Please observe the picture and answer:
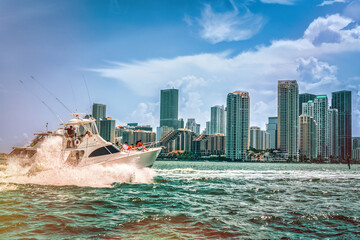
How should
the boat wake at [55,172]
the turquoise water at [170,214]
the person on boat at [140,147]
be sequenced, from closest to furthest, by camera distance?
the turquoise water at [170,214] < the boat wake at [55,172] < the person on boat at [140,147]

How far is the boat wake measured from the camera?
25.4m

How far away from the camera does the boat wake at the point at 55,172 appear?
83.2 ft

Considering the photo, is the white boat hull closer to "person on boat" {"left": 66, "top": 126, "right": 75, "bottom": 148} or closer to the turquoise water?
"person on boat" {"left": 66, "top": 126, "right": 75, "bottom": 148}

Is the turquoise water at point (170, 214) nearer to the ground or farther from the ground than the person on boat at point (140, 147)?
nearer to the ground

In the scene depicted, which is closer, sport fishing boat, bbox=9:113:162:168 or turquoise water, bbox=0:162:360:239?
turquoise water, bbox=0:162:360:239

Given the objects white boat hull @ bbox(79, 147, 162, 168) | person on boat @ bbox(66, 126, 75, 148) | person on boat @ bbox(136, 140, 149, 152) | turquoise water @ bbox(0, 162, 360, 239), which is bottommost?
turquoise water @ bbox(0, 162, 360, 239)

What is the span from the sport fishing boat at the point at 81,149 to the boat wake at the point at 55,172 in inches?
13.1

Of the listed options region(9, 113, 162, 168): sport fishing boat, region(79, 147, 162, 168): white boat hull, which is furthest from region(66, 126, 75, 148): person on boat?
region(79, 147, 162, 168): white boat hull

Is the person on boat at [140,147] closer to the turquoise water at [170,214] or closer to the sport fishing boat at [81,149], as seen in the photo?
the sport fishing boat at [81,149]

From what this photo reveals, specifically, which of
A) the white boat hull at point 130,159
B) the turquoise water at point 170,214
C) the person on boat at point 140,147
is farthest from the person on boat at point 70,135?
the person on boat at point 140,147

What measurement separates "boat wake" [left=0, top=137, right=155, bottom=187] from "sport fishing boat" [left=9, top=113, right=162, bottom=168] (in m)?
0.33

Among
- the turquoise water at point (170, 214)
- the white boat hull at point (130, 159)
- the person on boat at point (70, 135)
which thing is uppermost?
the person on boat at point (70, 135)

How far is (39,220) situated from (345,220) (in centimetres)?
1239

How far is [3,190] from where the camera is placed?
67.6 ft
